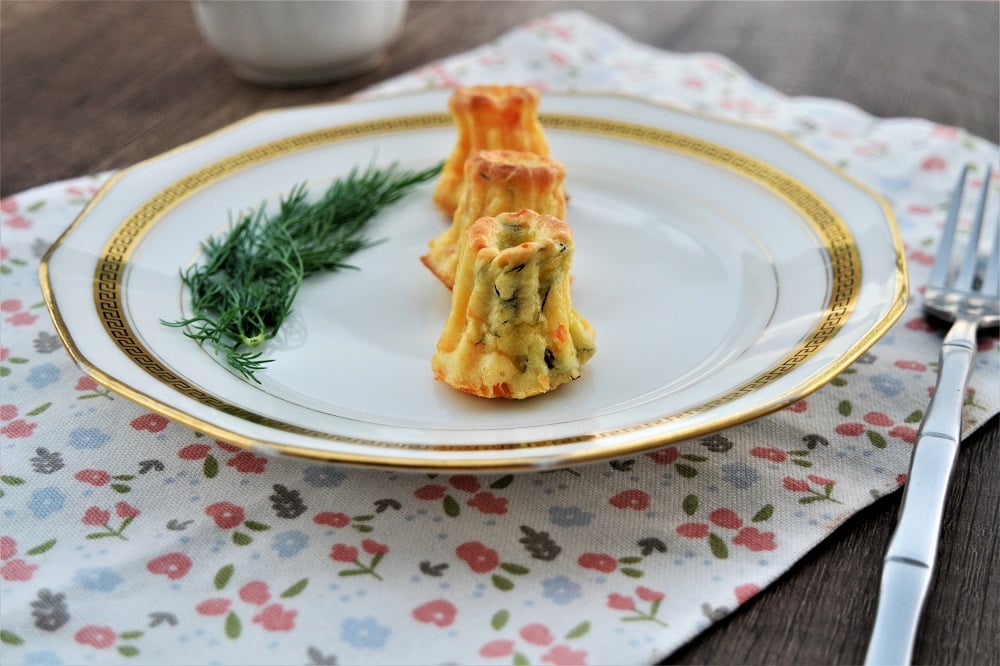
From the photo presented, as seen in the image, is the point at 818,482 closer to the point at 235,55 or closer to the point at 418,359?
the point at 418,359

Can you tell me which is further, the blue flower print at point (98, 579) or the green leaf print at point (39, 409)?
the green leaf print at point (39, 409)

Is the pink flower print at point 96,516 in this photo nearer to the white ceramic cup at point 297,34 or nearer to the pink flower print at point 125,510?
the pink flower print at point 125,510

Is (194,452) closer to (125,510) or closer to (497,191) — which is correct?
(125,510)

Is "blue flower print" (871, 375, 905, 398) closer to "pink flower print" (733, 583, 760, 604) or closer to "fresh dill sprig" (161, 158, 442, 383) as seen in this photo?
"pink flower print" (733, 583, 760, 604)

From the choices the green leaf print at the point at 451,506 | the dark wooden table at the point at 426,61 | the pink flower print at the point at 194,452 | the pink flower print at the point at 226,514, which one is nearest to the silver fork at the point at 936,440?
the dark wooden table at the point at 426,61

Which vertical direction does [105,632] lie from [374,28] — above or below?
below

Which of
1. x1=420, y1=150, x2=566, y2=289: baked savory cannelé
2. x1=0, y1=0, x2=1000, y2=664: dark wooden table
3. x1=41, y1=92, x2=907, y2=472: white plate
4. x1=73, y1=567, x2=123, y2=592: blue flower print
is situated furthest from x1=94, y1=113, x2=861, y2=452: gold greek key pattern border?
x1=420, y1=150, x2=566, y2=289: baked savory cannelé

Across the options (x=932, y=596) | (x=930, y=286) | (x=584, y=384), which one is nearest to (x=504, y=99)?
(x=584, y=384)
